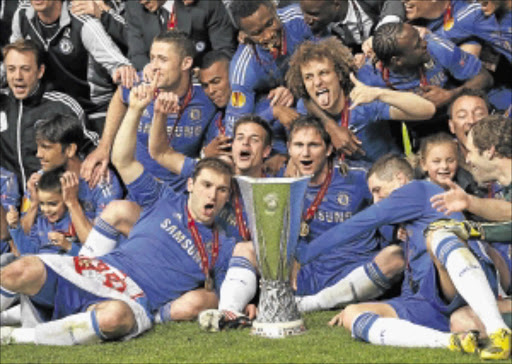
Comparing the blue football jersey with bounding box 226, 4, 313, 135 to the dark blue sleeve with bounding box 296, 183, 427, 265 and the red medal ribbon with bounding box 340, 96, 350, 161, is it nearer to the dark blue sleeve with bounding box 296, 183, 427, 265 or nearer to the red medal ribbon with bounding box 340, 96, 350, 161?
the red medal ribbon with bounding box 340, 96, 350, 161

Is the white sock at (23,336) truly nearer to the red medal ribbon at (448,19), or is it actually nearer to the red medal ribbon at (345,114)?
the red medal ribbon at (345,114)

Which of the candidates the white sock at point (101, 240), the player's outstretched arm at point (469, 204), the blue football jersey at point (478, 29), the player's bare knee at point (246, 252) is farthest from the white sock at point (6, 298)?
the blue football jersey at point (478, 29)

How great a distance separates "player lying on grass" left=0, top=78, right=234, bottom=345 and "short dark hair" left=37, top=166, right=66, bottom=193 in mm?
677

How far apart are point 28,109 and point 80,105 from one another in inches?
15.7

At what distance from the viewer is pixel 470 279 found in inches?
228

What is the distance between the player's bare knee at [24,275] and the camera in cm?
641

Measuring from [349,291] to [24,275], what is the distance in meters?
1.99

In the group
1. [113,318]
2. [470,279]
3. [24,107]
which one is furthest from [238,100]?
[470,279]

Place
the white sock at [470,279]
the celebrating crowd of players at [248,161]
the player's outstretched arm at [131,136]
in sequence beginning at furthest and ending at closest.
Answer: the player's outstretched arm at [131,136] < the celebrating crowd of players at [248,161] < the white sock at [470,279]

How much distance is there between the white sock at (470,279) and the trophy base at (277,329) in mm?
977

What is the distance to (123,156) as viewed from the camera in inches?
298

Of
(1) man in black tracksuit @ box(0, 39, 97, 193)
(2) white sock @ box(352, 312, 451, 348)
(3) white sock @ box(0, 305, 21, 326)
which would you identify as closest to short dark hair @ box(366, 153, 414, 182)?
(2) white sock @ box(352, 312, 451, 348)

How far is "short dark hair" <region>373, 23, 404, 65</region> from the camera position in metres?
7.53

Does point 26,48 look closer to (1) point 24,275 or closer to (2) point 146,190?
(2) point 146,190
